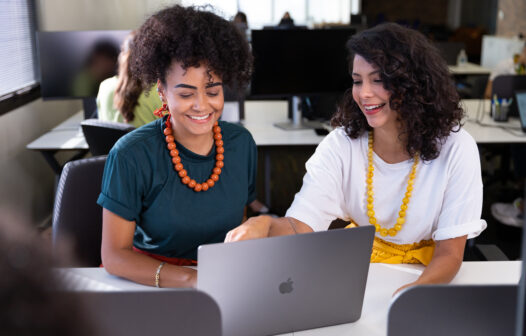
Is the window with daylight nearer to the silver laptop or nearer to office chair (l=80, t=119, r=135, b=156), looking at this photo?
office chair (l=80, t=119, r=135, b=156)

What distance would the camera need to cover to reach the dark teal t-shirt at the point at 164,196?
1.36 m

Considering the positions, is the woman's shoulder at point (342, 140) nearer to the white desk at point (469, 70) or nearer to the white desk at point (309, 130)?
the white desk at point (309, 130)

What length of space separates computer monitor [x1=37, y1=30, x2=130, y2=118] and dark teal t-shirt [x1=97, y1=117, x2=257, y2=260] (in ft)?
6.02

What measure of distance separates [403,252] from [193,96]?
70 centimetres

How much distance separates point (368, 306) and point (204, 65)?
0.69 metres

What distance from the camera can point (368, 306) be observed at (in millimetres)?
1190

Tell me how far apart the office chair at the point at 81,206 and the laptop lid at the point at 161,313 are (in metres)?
0.92

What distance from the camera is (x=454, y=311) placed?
2.48 feet

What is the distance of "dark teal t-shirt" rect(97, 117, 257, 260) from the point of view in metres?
1.36

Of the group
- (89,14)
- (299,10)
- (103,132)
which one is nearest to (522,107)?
(103,132)

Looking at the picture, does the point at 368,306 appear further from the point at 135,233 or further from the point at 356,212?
the point at 135,233

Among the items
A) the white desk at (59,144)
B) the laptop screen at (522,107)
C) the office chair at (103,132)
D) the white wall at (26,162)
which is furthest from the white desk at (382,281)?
the white wall at (26,162)

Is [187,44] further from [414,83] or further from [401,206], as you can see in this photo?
[401,206]

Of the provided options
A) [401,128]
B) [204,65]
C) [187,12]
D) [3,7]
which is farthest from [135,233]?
[3,7]
